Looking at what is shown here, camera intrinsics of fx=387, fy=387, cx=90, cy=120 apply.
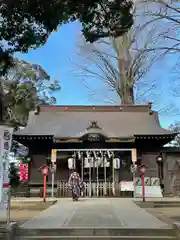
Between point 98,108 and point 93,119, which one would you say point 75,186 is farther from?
point 98,108

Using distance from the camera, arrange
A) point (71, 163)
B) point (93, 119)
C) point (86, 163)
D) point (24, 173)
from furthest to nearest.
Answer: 1. point (93, 119)
2. point (24, 173)
3. point (86, 163)
4. point (71, 163)

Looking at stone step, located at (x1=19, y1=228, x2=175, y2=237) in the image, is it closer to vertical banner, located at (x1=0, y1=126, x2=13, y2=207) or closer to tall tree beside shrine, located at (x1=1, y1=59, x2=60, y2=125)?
vertical banner, located at (x1=0, y1=126, x2=13, y2=207)

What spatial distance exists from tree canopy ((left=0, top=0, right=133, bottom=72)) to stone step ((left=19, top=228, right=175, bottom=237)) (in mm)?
4393

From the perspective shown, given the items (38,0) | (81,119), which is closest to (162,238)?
(38,0)

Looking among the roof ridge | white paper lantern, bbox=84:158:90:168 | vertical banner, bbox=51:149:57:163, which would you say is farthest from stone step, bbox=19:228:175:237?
the roof ridge

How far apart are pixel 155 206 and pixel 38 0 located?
12.0m

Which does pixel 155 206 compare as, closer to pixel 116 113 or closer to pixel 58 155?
pixel 58 155

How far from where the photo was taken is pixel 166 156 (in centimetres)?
2495

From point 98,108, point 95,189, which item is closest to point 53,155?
point 95,189

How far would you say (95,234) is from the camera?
9680mm

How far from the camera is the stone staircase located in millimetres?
9328

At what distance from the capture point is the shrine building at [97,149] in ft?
77.3

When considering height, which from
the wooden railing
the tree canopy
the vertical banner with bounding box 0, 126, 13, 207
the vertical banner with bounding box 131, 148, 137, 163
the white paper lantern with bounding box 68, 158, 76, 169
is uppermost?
the tree canopy

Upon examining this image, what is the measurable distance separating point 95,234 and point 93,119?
17623 mm
